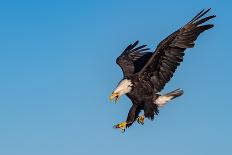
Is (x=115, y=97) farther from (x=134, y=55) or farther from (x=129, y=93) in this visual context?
(x=134, y=55)

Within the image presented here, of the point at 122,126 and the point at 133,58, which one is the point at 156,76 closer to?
the point at 122,126

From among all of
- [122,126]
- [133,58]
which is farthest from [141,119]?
[133,58]

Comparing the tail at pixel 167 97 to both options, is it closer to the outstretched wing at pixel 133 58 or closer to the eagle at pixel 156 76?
the eagle at pixel 156 76

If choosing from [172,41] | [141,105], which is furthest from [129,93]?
[172,41]

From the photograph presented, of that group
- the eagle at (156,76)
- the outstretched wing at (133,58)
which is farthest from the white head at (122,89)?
the outstretched wing at (133,58)

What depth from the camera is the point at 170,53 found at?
17156 mm

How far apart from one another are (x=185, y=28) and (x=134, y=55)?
14.9 feet

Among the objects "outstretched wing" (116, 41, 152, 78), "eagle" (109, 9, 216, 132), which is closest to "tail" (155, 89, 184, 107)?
"eagle" (109, 9, 216, 132)

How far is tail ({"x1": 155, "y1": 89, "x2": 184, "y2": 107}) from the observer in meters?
17.5

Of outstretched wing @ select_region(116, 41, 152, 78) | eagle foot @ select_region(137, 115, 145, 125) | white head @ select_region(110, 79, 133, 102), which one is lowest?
eagle foot @ select_region(137, 115, 145, 125)

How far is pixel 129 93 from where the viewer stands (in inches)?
687

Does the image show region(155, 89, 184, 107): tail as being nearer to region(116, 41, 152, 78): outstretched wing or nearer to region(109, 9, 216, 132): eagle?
region(109, 9, 216, 132): eagle

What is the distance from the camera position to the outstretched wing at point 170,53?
55.3ft

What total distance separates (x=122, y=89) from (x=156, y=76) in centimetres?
91
